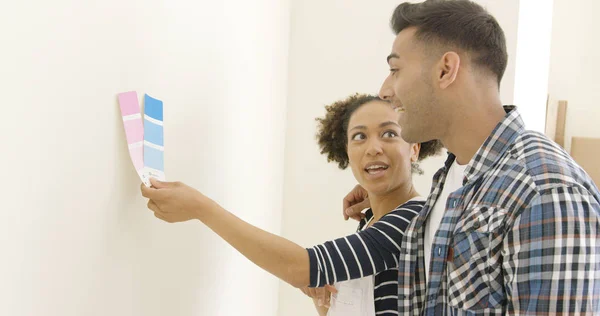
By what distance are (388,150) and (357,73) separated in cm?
88

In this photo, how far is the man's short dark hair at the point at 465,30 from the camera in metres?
1.16

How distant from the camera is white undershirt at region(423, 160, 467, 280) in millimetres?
1219

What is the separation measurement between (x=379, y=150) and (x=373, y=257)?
0.32 metres

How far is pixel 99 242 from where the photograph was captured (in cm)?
93

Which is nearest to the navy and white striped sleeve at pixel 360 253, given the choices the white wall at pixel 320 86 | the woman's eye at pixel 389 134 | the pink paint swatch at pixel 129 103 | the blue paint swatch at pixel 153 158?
the woman's eye at pixel 389 134

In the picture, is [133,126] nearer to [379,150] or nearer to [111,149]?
[111,149]

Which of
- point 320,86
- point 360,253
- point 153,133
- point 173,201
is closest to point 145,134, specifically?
point 153,133

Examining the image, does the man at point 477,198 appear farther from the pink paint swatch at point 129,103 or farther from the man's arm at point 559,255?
the pink paint swatch at point 129,103

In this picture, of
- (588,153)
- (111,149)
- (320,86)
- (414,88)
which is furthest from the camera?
(588,153)

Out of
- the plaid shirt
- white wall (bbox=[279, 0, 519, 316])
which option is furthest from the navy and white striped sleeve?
white wall (bbox=[279, 0, 519, 316])

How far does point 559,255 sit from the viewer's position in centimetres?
85

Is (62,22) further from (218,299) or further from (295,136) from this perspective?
(295,136)

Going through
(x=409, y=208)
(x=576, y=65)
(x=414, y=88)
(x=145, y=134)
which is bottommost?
(x=409, y=208)

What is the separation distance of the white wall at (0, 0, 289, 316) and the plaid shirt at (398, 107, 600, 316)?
57 cm
